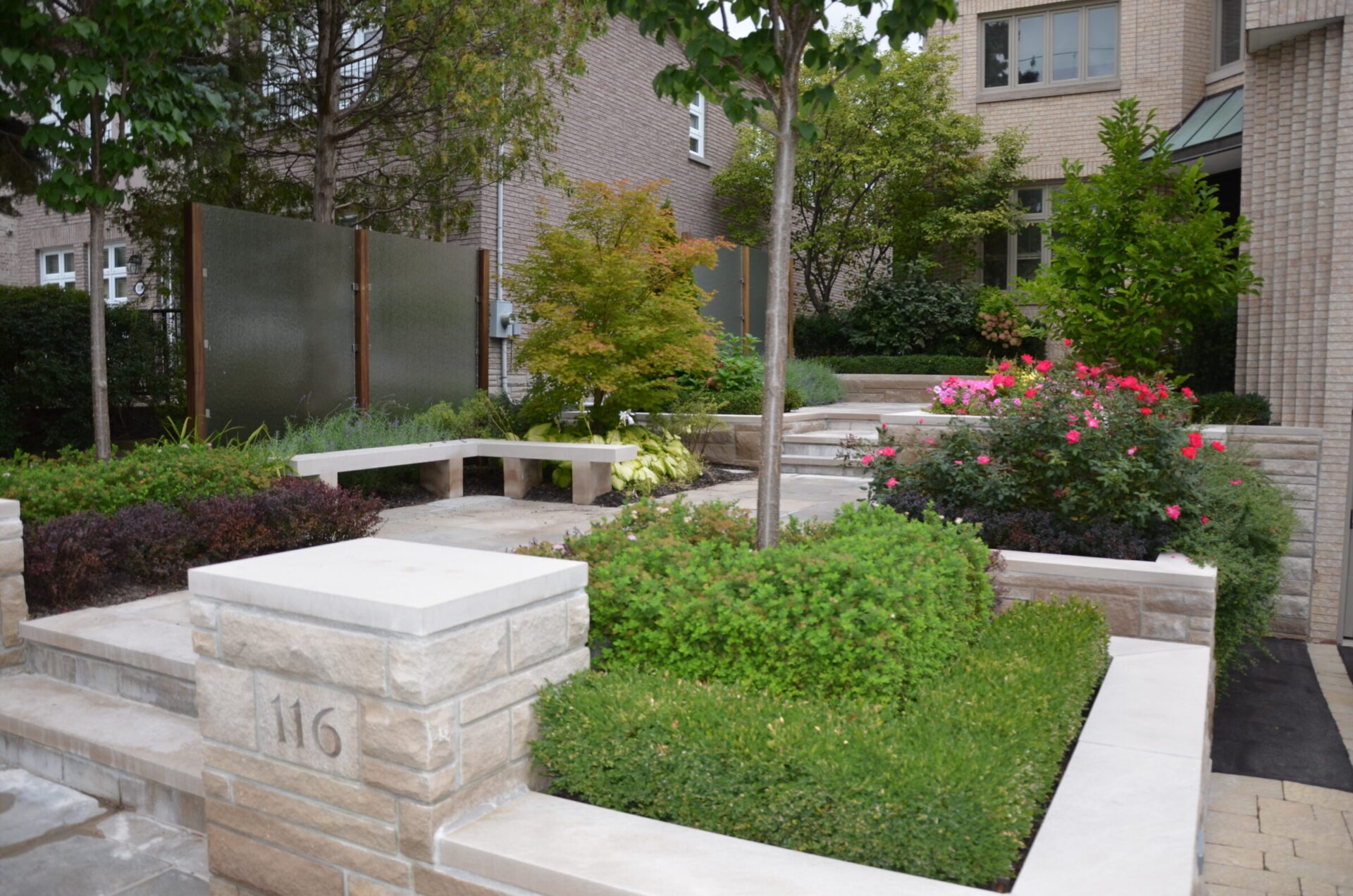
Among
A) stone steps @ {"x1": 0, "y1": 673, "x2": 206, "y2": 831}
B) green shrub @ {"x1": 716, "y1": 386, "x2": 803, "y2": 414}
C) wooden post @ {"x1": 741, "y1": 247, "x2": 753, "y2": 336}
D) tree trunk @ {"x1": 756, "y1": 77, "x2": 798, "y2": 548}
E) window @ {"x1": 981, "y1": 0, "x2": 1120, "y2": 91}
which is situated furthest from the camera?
window @ {"x1": 981, "y1": 0, "x2": 1120, "y2": 91}

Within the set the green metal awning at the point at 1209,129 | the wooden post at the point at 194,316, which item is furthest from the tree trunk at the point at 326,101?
the green metal awning at the point at 1209,129

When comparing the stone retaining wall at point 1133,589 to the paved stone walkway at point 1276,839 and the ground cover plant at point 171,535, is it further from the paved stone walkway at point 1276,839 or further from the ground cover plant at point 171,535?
the ground cover plant at point 171,535

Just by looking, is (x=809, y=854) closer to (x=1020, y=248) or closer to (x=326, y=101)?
(x=326, y=101)

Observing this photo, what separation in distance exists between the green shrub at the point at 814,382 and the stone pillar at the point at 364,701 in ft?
34.3

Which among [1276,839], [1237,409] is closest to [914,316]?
[1237,409]

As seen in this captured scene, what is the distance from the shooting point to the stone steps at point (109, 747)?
3.56 metres

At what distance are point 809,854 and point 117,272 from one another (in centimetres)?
1914

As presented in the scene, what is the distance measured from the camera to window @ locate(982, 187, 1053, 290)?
1842 cm

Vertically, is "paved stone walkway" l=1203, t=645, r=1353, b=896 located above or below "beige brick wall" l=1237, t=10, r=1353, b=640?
below

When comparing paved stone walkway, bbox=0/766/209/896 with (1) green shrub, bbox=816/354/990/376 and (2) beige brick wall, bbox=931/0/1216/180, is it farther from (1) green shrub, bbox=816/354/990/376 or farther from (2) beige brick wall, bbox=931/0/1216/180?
(2) beige brick wall, bbox=931/0/1216/180

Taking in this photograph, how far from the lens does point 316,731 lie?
2.73 metres

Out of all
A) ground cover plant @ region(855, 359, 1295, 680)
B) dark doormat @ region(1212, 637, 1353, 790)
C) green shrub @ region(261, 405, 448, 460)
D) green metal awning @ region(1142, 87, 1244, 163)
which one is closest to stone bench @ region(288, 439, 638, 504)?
green shrub @ region(261, 405, 448, 460)

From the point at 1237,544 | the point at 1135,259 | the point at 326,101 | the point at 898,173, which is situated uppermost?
the point at 898,173

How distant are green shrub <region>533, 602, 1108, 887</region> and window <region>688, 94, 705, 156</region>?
1737 cm
